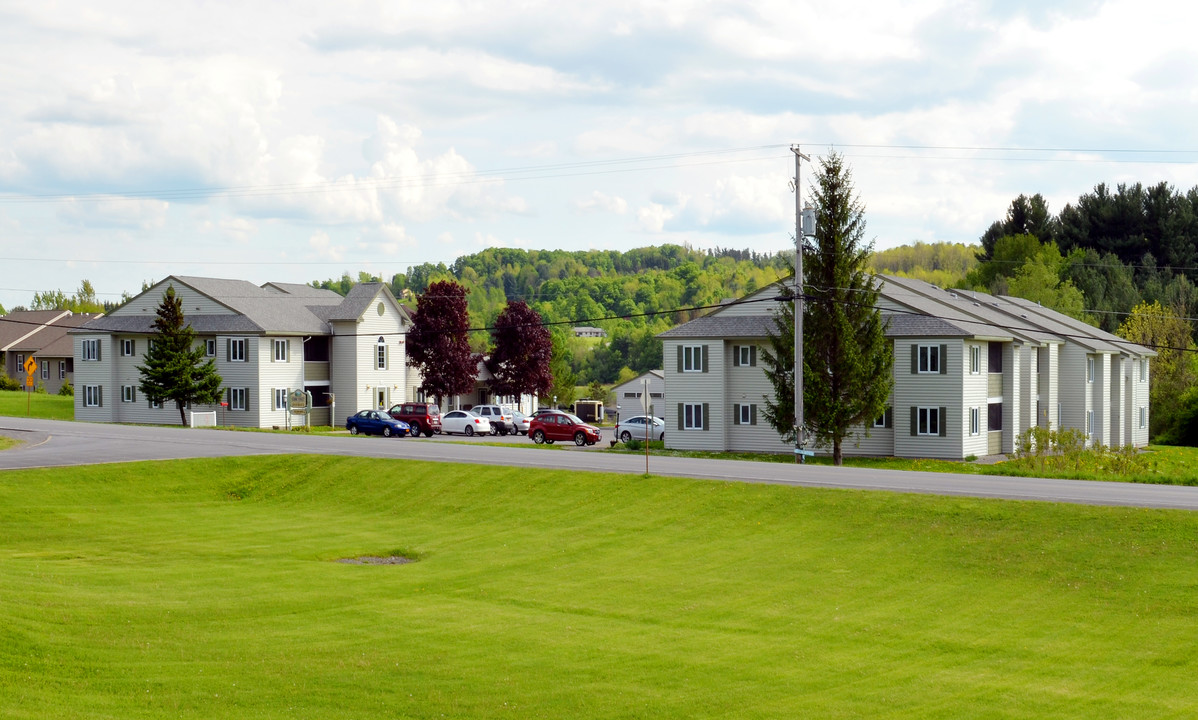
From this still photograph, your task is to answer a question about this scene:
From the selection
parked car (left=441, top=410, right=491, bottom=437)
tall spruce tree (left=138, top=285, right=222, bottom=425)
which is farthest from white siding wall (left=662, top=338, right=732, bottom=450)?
tall spruce tree (left=138, top=285, right=222, bottom=425)

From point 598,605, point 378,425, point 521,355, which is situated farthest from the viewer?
point 521,355

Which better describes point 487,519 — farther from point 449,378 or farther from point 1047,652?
point 449,378

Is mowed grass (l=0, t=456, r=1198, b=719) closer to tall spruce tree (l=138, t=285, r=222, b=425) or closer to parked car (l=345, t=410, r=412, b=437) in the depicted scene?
parked car (l=345, t=410, r=412, b=437)

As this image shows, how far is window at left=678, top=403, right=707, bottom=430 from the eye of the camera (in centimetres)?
5494

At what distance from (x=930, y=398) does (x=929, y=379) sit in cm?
84

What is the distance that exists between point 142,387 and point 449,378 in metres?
19.7

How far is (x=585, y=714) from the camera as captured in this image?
13.4 m

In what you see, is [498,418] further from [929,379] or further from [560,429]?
[929,379]

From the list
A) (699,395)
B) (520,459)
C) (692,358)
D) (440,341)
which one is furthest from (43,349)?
(520,459)

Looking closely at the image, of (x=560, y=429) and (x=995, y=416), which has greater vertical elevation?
(x=995, y=416)

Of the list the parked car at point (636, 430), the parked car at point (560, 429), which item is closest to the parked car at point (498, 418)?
the parked car at point (636, 430)

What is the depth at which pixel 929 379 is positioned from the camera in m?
50.2

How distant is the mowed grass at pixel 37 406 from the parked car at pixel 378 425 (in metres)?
20.8

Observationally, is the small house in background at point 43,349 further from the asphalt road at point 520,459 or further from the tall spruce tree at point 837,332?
the tall spruce tree at point 837,332
